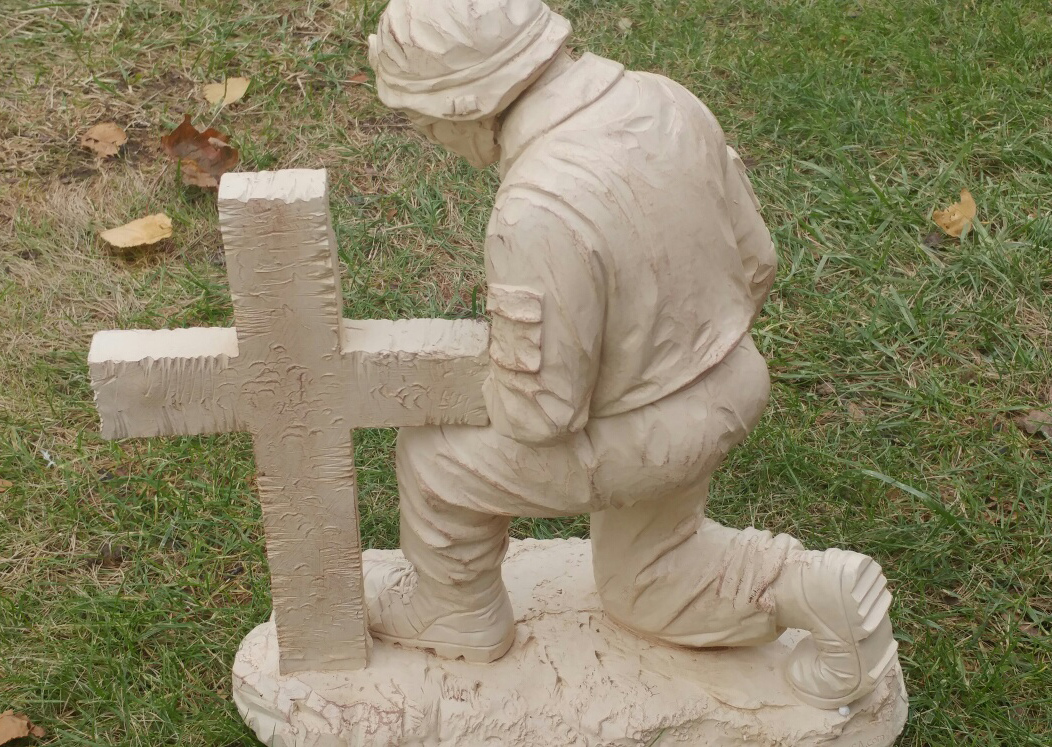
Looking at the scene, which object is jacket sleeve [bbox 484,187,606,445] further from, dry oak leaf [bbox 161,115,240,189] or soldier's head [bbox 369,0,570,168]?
dry oak leaf [bbox 161,115,240,189]

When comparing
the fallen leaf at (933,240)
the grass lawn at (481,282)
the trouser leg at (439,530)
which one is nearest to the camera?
the trouser leg at (439,530)

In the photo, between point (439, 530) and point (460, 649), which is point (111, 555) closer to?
point (460, 649)

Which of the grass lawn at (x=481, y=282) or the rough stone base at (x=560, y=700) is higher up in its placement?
the rough stone base at (x=560, y=700)

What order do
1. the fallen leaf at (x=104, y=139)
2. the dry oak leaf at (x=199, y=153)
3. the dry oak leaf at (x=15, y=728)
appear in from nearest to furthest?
1. the dry oak leaf at (x=15, y=728)
2. the dry oak leaf at (x=199, y=153)
3. the fallen leaf at (x=104, y=139)

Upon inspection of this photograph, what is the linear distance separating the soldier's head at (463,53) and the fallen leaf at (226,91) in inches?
105

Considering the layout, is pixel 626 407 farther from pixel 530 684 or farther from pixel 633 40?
pixel 633 40

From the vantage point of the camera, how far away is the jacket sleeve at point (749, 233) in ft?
7.68

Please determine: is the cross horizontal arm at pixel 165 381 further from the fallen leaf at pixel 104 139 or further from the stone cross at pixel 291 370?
the fallen leaf at pixel 104 139

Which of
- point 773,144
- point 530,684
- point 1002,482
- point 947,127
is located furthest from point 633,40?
point 530,684

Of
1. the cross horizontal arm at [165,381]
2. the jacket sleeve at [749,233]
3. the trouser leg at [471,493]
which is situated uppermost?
the jacket sleeve at [749,233]

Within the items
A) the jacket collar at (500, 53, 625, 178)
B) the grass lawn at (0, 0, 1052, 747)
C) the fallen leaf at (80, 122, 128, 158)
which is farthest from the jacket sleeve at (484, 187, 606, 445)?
the fallen leaf at (80, 122, 128, 158)

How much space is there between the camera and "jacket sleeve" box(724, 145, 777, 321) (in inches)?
92.1

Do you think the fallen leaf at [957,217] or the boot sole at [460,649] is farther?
the fallen leaf at [957,217]

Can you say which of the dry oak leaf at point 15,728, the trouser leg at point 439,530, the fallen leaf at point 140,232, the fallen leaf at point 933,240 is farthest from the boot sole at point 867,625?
the fallen leaf at point 140,232
